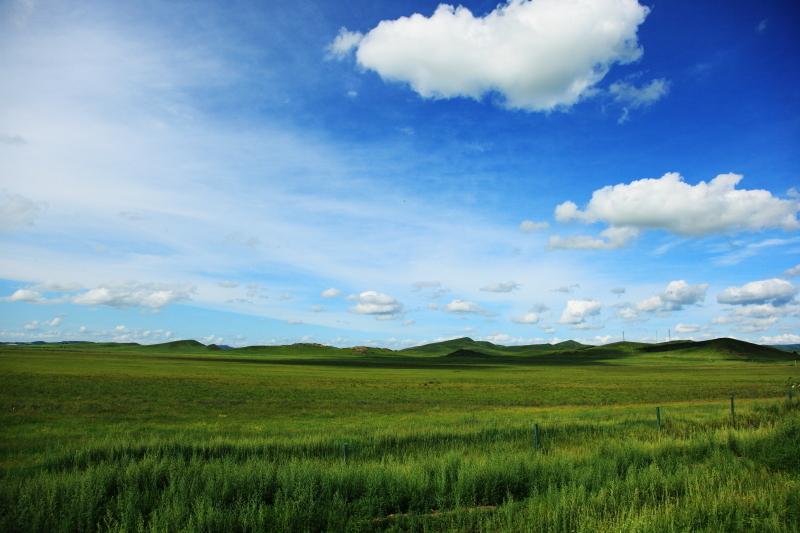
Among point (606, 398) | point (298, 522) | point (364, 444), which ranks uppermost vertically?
point (298, 522)

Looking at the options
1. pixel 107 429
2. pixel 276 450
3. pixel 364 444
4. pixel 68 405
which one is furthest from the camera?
pixel 68 405

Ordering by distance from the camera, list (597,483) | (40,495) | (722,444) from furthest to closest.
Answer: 1. (722,444)
2. (597,483)
3. (40,495)

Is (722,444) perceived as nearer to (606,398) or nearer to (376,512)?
(376,512)

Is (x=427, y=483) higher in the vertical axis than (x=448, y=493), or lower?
higher

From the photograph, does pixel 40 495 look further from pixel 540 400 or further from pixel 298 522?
pixel 540 400

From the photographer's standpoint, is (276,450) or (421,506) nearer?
(421,506)

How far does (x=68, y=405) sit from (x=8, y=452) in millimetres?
16748

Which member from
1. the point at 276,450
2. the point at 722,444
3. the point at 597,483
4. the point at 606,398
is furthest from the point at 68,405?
the point at 606,398

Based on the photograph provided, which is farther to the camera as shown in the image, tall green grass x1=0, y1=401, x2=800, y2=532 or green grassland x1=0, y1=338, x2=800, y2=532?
green grassland x1=0, y1=338, x2=800, y2=532

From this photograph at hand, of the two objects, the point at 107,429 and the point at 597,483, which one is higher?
the point at 597,483

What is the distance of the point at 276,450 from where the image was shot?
50.5 feet

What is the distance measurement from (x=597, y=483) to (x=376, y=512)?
5.02m

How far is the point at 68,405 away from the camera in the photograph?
103ft

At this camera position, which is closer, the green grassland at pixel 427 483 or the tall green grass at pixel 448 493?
the tall green grass at pixel 448 493
